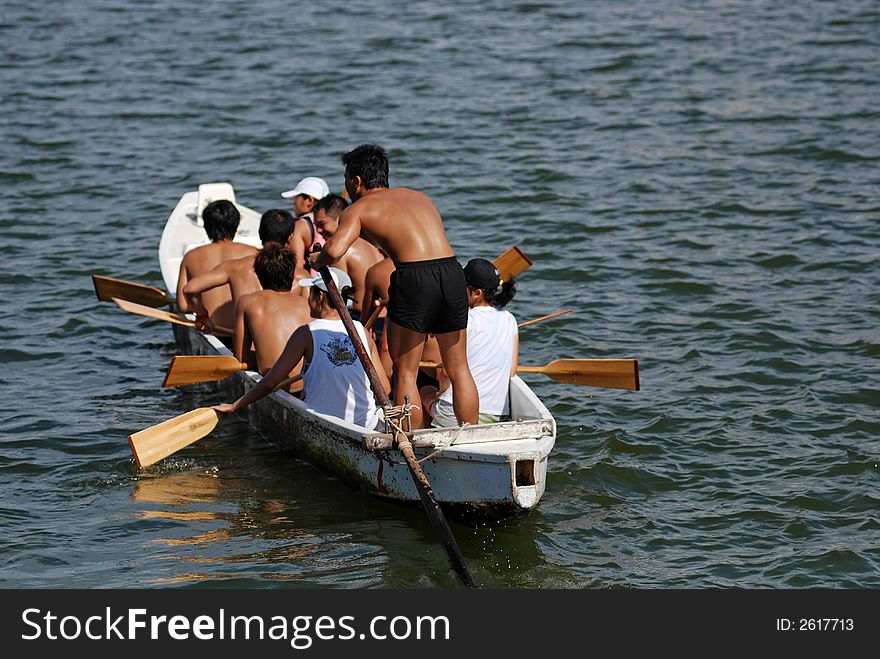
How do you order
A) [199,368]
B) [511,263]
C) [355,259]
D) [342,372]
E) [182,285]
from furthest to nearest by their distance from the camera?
[182,285] → [511,263] → [355,259] → [199,368] → [342,372]

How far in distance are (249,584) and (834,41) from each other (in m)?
15.5

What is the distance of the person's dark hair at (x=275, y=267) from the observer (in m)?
8.77

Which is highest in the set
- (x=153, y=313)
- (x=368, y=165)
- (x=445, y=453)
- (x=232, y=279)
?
(x=368, y=165)

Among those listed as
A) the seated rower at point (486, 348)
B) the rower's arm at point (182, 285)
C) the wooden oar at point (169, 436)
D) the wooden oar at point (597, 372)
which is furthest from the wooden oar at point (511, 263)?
the rower's arm at point (182, 285)

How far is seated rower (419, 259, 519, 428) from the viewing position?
784 cm

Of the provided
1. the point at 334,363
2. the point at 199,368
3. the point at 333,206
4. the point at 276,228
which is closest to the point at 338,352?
the point at 334,363

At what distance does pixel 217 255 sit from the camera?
1006 centimetres

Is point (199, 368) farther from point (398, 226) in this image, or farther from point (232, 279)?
point (398, 226)

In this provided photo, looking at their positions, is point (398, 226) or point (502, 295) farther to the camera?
point (502, 295)

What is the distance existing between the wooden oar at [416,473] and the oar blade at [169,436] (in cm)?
127

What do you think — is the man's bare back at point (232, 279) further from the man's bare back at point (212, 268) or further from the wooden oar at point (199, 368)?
the wooden oar at point (199, 368)

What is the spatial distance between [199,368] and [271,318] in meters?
0.62

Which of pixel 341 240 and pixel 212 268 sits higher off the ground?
pixel 341 240

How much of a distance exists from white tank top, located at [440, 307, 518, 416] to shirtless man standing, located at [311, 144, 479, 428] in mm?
244
